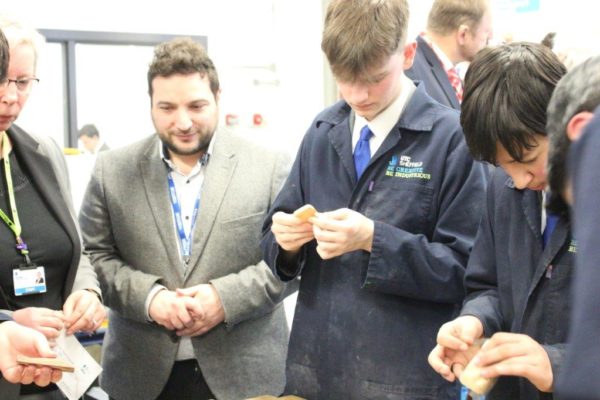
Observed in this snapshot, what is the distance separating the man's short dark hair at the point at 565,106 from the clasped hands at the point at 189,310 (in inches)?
52.0

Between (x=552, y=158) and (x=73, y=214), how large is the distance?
64.3 inches

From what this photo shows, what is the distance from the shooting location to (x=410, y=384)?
5.98ft

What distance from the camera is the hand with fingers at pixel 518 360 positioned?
4.31 ft

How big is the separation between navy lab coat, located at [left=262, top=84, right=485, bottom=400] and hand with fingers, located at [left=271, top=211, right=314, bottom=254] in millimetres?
101

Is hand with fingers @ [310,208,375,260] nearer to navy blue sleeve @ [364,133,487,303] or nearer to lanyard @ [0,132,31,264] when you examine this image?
navy blue sleeve @ [364,133,487,303]

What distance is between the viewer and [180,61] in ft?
7.77

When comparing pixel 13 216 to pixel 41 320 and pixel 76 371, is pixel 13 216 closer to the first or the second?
pixel 41 320

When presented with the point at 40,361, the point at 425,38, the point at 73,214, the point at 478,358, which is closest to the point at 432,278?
the point at 478,358

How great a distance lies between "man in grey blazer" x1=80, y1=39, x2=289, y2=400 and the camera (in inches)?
90.7

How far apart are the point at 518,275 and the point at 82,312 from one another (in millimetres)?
1221

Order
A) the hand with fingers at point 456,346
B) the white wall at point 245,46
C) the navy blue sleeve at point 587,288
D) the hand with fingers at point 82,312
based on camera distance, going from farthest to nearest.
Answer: the white wall at point 245,46
the hand with fingers at point 82,312
the hand with fingers at point 456,346
the navy blue sleeve at point 587,288

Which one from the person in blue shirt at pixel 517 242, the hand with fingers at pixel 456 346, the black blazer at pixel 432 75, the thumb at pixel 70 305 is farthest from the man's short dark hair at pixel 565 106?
the black blazer at pixel 432 75

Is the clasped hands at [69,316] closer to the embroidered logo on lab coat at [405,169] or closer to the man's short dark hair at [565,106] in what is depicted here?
the embroidered logo on lab coat at [405,169]

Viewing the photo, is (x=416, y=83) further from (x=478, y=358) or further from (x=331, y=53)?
(x=478, y=358)
